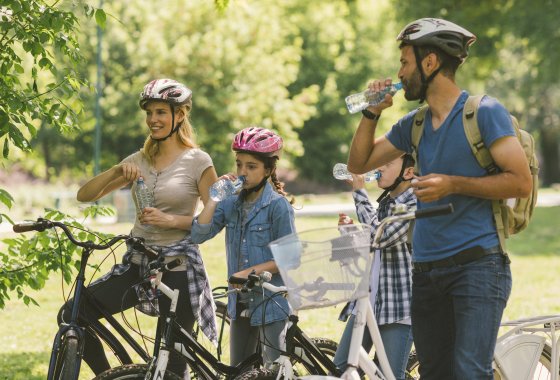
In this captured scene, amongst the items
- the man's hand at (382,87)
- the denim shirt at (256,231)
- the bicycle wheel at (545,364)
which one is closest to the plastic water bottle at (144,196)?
the denim shirt at (256,231)

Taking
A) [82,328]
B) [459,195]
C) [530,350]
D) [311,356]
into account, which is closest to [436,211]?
[459,195]

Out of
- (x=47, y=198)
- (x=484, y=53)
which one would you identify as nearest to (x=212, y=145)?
(x=47, y=198)

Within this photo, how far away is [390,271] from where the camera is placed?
5613 millimetres

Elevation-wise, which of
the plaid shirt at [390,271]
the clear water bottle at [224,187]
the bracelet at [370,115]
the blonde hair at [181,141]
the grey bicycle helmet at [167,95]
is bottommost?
the plaid shirt at [390,271]

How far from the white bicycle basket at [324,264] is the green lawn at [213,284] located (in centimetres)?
423

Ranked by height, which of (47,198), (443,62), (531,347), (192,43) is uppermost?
(192,43)

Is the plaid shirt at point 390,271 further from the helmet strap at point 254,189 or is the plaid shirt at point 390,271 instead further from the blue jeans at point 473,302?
the blue jeans at point 473,302

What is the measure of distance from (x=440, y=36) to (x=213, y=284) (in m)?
11.2

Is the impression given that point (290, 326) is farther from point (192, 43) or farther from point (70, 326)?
point (192, 43)

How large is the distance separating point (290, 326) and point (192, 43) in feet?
103

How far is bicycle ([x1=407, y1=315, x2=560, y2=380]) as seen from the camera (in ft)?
17.5

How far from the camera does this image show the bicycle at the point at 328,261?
12.9 ft

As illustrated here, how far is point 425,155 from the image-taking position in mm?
4391

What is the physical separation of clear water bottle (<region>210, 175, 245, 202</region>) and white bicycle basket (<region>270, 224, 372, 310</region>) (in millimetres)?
1394
